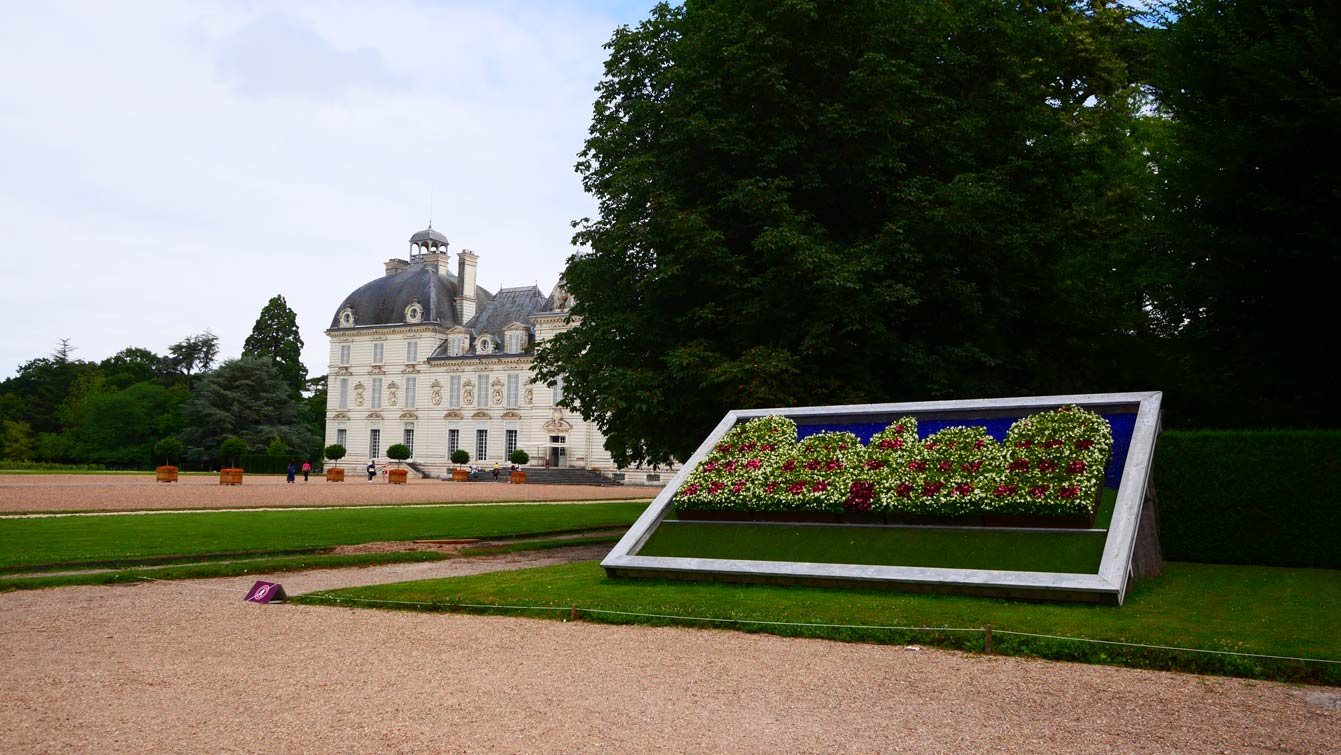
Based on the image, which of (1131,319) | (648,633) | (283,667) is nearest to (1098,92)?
(1131,319)

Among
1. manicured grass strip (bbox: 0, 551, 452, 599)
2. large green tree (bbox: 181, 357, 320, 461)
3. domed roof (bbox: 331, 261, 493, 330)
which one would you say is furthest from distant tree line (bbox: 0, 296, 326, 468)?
manicured grass strip (bbox: 0, 551, 452, 599)

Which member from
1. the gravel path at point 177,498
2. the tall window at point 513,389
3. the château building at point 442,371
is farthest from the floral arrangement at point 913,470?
the tall window at point 513,389

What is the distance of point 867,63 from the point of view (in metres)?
16.0

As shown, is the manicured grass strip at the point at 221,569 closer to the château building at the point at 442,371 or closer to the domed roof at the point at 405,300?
the château building at the point at 442,371

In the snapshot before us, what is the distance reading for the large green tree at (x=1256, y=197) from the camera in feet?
42.6

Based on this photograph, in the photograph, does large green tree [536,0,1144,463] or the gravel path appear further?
the gravel path

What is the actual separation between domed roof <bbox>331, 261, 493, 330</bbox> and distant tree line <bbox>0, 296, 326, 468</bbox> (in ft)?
24.0

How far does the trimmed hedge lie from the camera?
1235cm

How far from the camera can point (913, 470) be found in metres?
12.2

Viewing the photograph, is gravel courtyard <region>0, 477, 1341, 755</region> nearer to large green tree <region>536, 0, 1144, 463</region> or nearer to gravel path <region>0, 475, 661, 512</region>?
large green tree <region>536, 0, 1144, 463</region>

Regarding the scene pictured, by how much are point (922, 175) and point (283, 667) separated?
13.8 meters

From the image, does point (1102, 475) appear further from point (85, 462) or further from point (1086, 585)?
point (85, 462)

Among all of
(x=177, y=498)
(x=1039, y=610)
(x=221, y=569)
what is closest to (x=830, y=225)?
(x=1039, y=610)

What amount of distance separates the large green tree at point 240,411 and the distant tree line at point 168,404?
0.06m
